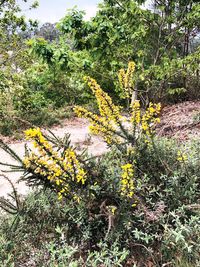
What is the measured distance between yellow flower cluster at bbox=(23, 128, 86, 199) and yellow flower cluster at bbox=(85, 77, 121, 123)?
43 centimetres

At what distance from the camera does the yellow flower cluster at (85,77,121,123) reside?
1.84 meters

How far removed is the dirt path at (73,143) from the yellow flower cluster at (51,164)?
177 cm

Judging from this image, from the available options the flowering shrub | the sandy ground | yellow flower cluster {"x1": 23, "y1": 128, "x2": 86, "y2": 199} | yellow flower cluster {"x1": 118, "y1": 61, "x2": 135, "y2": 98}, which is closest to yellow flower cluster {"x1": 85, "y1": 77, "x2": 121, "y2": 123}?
the flowering shrub

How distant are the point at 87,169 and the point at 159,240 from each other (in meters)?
0.65

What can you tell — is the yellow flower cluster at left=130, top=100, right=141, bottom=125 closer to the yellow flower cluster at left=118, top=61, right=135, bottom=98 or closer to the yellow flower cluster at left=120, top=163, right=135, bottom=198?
the yellow flower cluster at left=118, top=61, right=135, bottom=98

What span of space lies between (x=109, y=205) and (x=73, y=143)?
11.7 feet

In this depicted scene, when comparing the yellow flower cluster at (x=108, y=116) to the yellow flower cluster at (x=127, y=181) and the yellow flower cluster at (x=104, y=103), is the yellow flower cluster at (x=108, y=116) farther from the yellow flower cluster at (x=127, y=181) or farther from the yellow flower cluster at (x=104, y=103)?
the yellow flower cluster at (x=127, y=181)

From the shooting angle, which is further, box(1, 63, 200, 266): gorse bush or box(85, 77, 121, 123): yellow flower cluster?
box(85, 77, 121, 123): yellow flower cluster

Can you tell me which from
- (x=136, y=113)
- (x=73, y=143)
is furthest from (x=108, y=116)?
(x=73, y=143)

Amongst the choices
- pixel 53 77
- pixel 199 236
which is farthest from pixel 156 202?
pixel 53 77

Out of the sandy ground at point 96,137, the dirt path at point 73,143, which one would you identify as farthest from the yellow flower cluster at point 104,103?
the dirt path at point 73,143

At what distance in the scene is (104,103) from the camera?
6.08 ft

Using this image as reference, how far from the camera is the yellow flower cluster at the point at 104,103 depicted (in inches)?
72.5

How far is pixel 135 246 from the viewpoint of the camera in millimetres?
Answer: 1729
